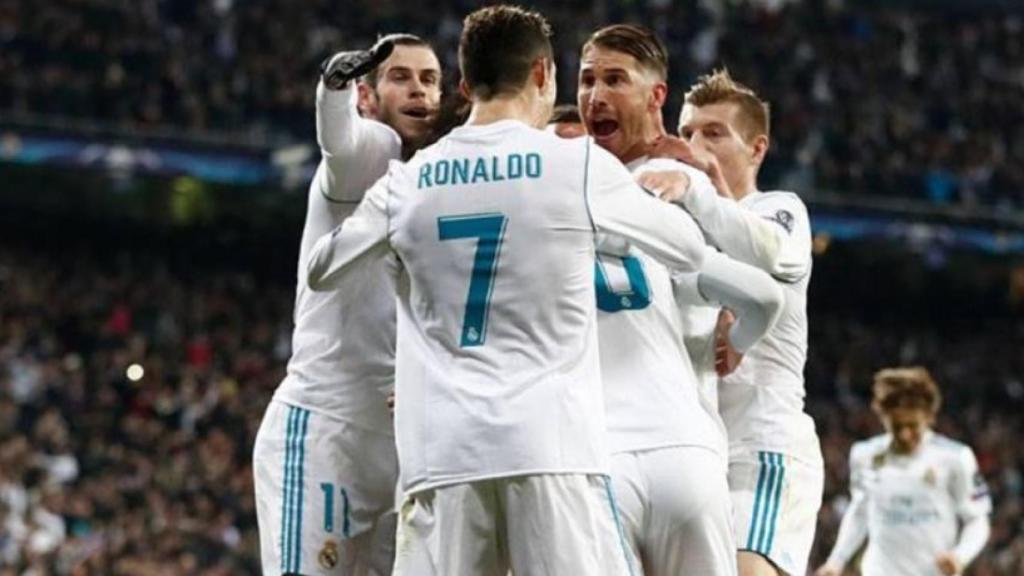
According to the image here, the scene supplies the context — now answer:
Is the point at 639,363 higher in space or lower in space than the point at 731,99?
lower

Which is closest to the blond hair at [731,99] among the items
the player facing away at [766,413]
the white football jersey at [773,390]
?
the player facing away at [766,413]

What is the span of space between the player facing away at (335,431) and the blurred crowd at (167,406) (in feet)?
37.3

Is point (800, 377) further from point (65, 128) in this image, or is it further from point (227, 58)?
point (227, 58)

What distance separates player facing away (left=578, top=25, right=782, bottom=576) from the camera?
6023mm

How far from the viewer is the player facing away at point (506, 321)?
5.52m

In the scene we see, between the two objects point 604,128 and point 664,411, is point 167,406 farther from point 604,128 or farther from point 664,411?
point 664,411

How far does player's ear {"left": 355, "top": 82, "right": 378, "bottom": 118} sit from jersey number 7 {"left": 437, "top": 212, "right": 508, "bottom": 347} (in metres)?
1.79

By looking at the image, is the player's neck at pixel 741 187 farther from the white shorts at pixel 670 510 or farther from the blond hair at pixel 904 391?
the blond hair at pixel 904 391

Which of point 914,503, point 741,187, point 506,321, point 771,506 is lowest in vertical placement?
point 914,503

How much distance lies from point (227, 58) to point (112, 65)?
1.90 metres

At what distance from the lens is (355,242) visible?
5.86 meters

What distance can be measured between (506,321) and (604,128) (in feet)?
3.89

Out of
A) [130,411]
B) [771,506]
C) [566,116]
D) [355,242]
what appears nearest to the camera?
[355,242]

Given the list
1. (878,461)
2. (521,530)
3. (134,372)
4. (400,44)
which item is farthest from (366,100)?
(134,372)
